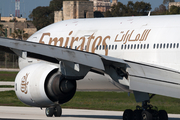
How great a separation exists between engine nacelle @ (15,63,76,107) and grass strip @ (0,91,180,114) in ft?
32.0

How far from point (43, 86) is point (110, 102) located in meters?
12.4

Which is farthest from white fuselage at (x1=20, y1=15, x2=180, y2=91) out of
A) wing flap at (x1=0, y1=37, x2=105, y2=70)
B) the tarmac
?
the tarmac

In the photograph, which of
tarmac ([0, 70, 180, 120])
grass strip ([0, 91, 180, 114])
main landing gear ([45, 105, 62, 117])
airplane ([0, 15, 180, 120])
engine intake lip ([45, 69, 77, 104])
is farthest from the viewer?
grass strip ([0, 91, 180, 114])

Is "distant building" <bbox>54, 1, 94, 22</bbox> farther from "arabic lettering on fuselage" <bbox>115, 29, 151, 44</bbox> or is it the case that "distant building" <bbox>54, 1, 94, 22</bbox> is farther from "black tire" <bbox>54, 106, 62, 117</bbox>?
"arabic lettering on fuselage" <bbox>115, 29, 151, 44</bbox>

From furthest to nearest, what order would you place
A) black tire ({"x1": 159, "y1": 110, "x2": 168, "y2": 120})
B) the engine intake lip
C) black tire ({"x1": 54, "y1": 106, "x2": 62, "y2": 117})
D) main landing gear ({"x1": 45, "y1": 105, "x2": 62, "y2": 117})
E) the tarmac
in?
black tire ({"x1": 54, "y1": 106, "x2": 62, "y2": 117}) → the tarmac → main landing gear ({"x1": 45, "y1": 105, "x2": 62, "y2": 117}) → black tire ({"x1": 159, "y1": 110, "x2": 168, "y2": 120}) → the engine intake lip

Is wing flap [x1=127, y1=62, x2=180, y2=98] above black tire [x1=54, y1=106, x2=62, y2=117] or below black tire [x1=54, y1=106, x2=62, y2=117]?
above

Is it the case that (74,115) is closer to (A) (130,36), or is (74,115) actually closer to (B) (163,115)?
(B) (163,115)

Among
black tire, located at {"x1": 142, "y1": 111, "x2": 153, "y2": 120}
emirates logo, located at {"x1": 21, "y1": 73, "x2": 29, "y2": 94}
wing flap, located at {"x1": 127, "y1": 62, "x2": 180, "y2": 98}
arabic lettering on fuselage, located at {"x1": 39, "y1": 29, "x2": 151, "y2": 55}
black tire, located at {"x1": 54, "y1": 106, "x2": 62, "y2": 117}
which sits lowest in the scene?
black tire, located at {"x1": 54, "y1": 106, "x2": 62, "y2": 117}

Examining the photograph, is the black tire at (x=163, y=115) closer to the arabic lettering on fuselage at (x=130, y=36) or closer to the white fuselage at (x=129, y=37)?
the white fuselage at (x=129, y=37)

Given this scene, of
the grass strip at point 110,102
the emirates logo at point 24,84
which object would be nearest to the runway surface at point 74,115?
the grass strip at point 110,102

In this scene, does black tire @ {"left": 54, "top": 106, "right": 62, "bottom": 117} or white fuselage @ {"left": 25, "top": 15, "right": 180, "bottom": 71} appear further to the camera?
black tire @ {"left": 54, "top": 106, "right": 62, "bottom": 117}

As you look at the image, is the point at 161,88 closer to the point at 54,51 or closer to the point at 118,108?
the point at 54,51

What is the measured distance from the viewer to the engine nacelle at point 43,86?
14453 mm

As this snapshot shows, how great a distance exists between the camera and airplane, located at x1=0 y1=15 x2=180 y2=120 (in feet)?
41.6
